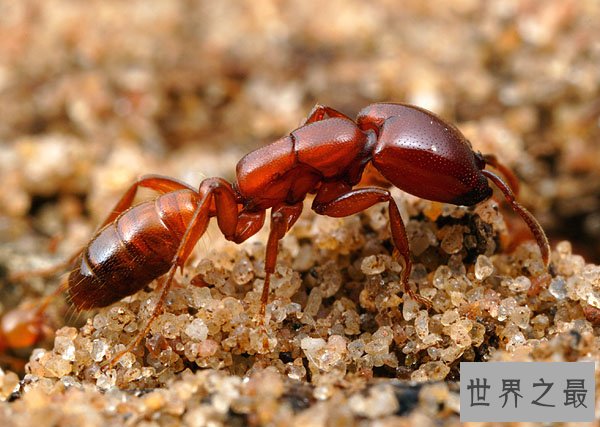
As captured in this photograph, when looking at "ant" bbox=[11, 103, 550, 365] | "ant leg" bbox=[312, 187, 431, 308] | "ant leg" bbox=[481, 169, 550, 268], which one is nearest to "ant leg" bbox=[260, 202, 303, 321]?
"ant" bbox=[11, 103, 550, 365]

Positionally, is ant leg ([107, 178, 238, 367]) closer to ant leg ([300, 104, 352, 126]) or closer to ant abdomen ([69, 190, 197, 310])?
ant abdomen ([69, 190, 197, 310])

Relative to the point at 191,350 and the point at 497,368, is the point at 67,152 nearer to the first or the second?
the point at 191,350

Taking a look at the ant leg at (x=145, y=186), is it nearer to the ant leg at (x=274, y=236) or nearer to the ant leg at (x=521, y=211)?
the ant leg at (x=274, y=236)

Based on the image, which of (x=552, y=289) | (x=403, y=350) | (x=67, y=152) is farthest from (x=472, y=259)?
(x=67, y=152)

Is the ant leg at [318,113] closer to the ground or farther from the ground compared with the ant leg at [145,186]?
farther from the ground

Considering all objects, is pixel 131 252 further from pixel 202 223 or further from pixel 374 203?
pixel 374 203

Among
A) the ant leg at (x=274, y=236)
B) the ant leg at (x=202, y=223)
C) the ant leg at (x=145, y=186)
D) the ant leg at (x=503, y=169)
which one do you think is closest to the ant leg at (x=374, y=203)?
the ant leg at (x=274, y=236)

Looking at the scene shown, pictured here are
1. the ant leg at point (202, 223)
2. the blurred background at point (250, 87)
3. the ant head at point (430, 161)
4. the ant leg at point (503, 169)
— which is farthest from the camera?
the blurred background at point (250, 87)
